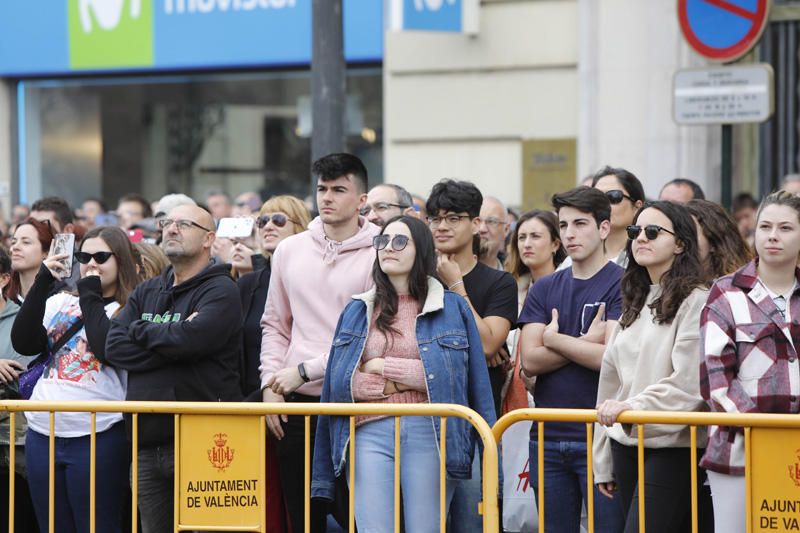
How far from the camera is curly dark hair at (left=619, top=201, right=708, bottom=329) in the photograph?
600cm

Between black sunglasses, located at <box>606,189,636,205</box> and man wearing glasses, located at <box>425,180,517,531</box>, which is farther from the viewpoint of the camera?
black sunglasses, located at <box>606,189,636,205</box>

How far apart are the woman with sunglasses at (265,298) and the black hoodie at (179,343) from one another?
24 centimetres

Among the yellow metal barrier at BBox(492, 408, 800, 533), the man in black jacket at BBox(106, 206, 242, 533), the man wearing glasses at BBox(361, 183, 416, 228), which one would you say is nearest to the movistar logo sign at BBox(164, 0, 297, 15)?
the man wearing glasses at BBox(361, 183, 416, 228)

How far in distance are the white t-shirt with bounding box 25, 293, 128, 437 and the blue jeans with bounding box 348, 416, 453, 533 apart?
1.49 metres

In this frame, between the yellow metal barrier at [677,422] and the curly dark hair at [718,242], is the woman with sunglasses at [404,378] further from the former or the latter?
the curly dark hair at [718,242]

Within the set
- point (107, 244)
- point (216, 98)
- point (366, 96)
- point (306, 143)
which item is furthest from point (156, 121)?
point (107, 244)

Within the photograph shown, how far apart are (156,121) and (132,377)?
9437 millimetres

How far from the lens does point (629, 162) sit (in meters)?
12.1

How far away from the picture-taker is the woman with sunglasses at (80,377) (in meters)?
6.89

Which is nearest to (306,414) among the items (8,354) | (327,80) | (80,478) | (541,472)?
(541,472)

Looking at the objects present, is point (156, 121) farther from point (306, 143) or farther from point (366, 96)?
point (366, 96)

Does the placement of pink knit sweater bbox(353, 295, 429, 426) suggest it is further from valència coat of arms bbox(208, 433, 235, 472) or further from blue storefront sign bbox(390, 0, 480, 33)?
blue storefront sign bbox(390, 0, 480, 33)

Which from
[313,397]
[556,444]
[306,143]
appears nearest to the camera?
[556,444]

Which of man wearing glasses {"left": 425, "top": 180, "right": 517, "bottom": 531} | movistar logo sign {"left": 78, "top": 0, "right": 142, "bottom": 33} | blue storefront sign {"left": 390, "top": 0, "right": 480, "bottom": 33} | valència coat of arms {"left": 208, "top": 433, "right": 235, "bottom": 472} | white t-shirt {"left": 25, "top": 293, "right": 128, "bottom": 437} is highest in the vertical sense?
movistar logo sign {"left": 78, "top": 0, "right": 142, "bottom": 33}
